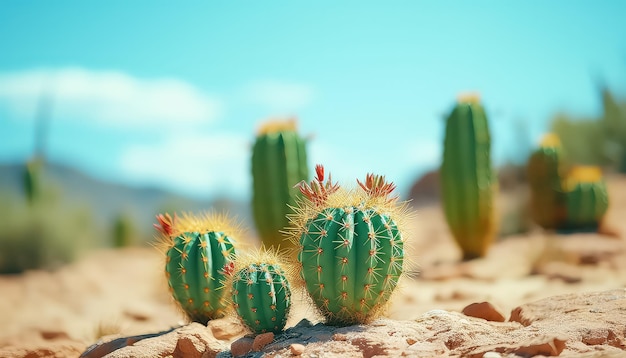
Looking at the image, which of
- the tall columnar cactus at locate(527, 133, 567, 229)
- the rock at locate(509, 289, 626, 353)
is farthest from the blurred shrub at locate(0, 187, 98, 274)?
the rock at locate(509, 289, 626, 353)

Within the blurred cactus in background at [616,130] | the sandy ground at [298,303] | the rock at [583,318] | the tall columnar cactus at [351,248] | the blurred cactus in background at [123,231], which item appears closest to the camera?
the rock at [583,318]

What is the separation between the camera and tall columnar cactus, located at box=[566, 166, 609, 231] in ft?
49.9

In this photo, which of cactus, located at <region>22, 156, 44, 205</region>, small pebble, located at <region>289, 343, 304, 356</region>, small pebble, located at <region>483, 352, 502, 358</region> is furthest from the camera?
cactus, located at <region>22, 156, 44, 205</region>

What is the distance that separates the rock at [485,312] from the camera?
6105mm

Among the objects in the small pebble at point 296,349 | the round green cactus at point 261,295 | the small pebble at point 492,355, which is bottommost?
the small pebble at point 492,355

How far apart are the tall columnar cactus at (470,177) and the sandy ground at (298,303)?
0.54m

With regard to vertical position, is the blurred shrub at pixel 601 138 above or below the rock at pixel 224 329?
above

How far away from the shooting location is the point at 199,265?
6223mm

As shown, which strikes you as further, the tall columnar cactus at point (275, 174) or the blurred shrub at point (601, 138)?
the blurred shrub at point (601, 138)

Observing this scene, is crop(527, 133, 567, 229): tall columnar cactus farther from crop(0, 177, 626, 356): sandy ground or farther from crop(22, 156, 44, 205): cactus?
crop(22, 156, 44, 205): cactus

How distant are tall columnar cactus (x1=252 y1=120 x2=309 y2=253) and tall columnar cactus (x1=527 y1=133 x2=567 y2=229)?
284 inches

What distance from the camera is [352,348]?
4.77 m

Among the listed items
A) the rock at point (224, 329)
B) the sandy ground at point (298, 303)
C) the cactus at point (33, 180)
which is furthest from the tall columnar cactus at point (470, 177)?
the cactus at point (33, 180)

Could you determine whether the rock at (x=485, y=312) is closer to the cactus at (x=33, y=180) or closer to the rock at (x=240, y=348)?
the rock at (x=240, y=348)
